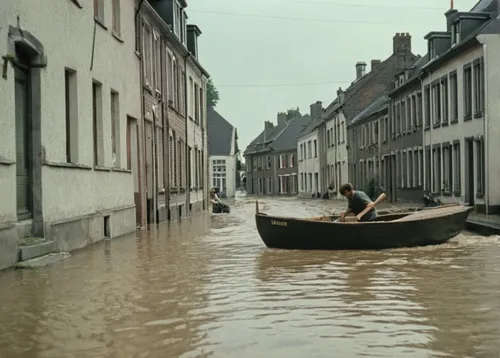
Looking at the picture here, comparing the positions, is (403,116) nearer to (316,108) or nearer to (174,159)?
(174,159)

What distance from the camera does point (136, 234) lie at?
63.1ft

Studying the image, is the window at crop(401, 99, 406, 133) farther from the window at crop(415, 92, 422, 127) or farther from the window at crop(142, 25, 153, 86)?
the window at crop(142, 25, 153, 86)

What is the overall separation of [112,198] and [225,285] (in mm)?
8303

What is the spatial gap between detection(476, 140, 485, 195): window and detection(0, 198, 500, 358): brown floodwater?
1213 cm

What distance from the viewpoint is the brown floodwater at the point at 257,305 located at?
615 centimetres

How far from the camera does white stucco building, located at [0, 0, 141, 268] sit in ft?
36.8

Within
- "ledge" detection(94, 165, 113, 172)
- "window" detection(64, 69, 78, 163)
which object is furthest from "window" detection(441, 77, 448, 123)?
"window" detection(64, 69, 78, 163)

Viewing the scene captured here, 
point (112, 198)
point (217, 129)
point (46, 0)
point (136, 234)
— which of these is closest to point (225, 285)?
point (46, 0)

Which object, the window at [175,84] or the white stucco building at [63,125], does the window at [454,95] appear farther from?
the white stucco building at [63,125]

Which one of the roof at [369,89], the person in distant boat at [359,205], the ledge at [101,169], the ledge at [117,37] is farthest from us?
the roof at [369,89]

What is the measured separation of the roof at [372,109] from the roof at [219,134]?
22094 millimetres

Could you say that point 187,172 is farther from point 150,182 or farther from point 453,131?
point 453,131

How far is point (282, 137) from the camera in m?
88.3

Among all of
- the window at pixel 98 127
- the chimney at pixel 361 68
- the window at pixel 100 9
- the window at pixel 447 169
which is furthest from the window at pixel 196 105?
the chimney at pixel 361 68
